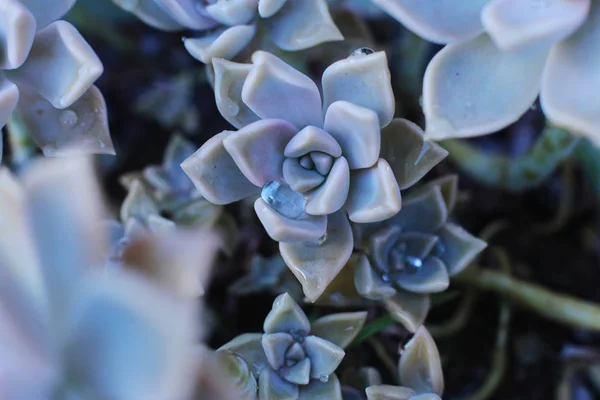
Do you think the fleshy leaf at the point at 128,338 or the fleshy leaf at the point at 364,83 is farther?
the fleshy leaf at the point at 364,83

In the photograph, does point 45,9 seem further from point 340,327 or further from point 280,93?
point 340,327

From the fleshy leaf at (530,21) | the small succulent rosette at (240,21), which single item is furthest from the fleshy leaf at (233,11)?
the fleshy leaf at (530,21)

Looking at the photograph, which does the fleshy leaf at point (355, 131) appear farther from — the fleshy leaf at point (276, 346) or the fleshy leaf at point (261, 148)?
the fleshy leaf at point (276, 346)

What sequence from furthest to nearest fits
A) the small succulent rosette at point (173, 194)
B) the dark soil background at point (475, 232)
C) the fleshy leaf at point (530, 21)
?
the dark soil background at point (475, 232) < the small succulent rosette at point (173, 194) < the fleshy leaf at point (530, 21)

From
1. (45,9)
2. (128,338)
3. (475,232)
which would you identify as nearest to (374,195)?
(128,338)

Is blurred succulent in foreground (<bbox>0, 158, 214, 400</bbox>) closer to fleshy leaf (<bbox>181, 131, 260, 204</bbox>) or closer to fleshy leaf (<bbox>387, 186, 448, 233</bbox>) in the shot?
fleshy leaf (<bbox>181, 131, 260, 204</bbox>)

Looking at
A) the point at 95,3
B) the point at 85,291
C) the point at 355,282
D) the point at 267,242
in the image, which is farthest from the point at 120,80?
the point at 85,291
